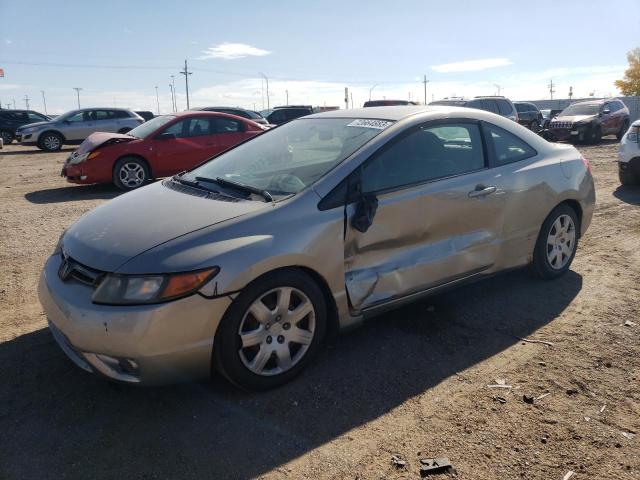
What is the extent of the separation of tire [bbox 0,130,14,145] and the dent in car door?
25.6 m

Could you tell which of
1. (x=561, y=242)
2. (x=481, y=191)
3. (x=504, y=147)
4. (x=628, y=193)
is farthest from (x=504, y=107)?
(x=481, y=191)

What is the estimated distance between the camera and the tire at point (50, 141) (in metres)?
20.2

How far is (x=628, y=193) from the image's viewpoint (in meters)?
8.62

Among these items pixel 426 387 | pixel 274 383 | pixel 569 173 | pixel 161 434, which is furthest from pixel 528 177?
pixel 161 434

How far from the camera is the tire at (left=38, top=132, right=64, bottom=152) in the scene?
66.1 feet

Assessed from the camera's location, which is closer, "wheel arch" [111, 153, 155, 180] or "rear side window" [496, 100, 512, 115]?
"wheel arch" [111, 153, 155, 180]

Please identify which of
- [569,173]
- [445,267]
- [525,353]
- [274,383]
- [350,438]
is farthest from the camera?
[569,173]

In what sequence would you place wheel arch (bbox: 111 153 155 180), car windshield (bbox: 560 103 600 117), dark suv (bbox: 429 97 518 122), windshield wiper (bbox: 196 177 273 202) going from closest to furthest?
windshield wiper (bbox: 196 177 273 202), wheel arch (bbox: 111 153 155 180), dark suv (bbox: 429 97 518 122), car windshield (bbox: 560 103 600 117)

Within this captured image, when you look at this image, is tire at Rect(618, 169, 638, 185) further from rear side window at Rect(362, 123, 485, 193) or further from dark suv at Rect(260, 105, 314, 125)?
dark suv at Rect(260, 105, 314, 125)

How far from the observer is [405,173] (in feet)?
11.6

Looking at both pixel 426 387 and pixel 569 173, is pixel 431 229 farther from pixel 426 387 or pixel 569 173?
pixel 569 173

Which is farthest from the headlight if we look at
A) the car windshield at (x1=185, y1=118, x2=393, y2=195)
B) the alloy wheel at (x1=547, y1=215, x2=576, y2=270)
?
the alloy wheel at (x1=547, y1=215, x2=576, y2=270)

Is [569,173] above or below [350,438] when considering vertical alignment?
above

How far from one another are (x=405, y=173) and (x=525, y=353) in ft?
4.63
